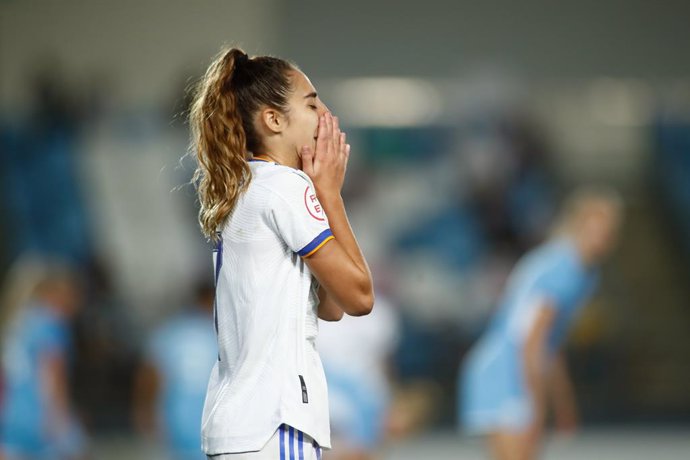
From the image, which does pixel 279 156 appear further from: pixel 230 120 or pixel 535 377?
pixel 535 377

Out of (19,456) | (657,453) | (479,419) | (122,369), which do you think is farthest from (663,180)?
(19,456)

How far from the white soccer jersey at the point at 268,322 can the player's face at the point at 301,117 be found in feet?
0.28

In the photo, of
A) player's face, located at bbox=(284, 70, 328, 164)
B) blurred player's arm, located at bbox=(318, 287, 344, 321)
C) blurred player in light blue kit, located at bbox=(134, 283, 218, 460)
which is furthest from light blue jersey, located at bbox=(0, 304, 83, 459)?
player's face, located at bbox=(284, 70, 328, 164)

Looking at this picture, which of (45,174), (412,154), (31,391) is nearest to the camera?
(31,391)

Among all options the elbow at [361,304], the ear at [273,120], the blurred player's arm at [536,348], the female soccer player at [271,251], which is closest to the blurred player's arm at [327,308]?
the female soccer player at [271,251]

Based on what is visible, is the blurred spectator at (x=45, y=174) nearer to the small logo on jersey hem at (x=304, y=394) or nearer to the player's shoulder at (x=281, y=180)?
the player's shoulder at (x=281, y=180)

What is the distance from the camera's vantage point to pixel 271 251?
8.23 feet

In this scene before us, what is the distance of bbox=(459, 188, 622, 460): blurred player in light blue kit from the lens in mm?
6535

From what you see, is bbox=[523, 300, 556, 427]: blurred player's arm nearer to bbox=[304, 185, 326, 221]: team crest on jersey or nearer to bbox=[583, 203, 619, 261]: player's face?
bbox=[583, 203, 619, 261]: player's face

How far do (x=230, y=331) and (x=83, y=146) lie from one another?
36.2 ft

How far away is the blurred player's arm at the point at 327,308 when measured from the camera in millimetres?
2617

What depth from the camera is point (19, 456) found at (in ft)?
25.4

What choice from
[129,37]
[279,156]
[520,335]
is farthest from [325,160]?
[129,37]

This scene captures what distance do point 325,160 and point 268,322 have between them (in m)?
0.39
